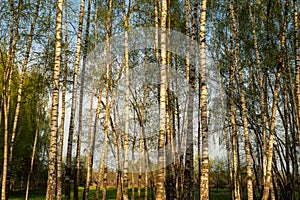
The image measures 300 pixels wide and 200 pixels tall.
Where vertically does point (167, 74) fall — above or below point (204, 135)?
above

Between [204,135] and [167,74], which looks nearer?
[204,135]

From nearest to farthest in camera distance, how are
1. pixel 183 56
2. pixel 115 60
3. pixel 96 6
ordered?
1. pixel 96 6
2. pixel 183 56
3. pixel 115 60

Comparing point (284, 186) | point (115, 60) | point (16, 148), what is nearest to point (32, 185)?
point (16, 148)

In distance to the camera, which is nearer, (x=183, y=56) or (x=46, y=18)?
(x=46, y=18)

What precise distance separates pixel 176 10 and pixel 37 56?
5.48 m

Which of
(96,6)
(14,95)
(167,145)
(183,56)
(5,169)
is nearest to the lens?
(5,169)

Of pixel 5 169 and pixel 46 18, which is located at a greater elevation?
pixel 46 18

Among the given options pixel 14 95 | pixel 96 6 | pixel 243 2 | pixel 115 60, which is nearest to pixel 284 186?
pixel 243 2

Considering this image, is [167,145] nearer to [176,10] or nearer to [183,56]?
[183,56]

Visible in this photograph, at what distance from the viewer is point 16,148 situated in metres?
22.1

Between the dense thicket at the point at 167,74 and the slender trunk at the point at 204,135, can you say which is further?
the dense thicket at the point at 167,74

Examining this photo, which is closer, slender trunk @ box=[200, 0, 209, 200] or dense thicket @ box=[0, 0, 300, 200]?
slender trunk @ box=[200, 0, 209, 200]

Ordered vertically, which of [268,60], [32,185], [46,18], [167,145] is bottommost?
[32,185]

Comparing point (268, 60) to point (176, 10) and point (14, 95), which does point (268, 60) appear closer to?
point (176, 10)
